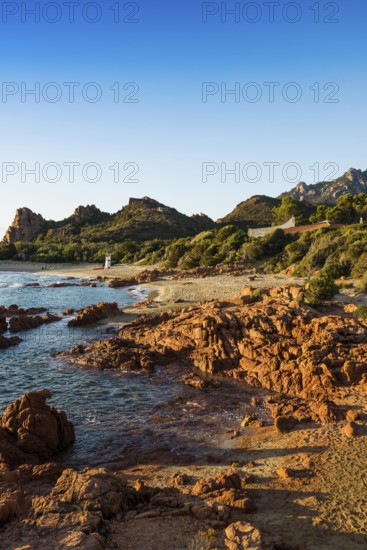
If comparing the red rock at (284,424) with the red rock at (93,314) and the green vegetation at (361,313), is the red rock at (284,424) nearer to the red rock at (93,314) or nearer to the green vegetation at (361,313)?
the green vegetation at (361,313)

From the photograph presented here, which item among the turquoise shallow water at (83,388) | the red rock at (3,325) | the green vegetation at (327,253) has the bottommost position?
the turquoise shallow water at (83,388)

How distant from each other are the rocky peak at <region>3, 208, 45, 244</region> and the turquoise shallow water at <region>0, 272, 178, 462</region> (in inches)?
4039

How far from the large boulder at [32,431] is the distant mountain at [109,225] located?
100145mm

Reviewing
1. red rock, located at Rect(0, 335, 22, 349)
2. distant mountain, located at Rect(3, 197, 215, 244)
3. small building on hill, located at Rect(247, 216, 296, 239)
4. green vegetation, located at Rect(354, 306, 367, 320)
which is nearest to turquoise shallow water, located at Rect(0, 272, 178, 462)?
red rock, located at Rect(0, 335, 22, 349)

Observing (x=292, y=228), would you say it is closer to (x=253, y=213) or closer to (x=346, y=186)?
(x=253, y=213)

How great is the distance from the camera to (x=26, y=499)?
9.02 metres

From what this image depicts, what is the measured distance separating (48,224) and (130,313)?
115076mm

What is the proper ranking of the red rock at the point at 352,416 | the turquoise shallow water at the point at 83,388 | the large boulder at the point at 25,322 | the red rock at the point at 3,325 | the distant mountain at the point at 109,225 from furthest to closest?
the distant mountain at the point at 109,225 → the large boulder at the point at 25,322 → the red rock at the point at 3,325 → the turquoise shallow water at the point at 83,388 → the red rock at the point at 352,416

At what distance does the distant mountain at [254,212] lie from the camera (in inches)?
4916

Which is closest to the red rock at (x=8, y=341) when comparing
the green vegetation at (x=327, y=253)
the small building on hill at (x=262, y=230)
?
the green vegetation at (x=327, y=253)

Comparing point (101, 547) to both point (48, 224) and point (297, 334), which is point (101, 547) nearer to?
point (297, 334)

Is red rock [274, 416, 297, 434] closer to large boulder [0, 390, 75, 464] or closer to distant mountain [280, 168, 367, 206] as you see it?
large boulder [0, 390, 75, 464]

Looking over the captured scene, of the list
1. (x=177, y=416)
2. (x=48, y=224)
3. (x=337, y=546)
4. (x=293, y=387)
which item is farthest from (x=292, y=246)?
(x=48, y=224)

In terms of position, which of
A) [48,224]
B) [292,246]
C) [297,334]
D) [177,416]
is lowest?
[177,416]
